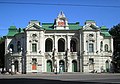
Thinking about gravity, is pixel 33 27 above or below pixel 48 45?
above

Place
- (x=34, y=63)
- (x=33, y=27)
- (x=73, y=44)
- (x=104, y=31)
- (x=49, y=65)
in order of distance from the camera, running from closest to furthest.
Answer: (x=34, y=63)
(x=33, y=27)
(x=49, y=65)
(x=73, y=44)
(x=104, y=31)

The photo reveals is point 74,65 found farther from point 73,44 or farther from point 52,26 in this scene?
point 52,26

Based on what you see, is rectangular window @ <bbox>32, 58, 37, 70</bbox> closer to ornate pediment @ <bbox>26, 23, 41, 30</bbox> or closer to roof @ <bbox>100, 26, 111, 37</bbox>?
ornate pediment @ <bbox>26, 23, 41, 30</bbox>

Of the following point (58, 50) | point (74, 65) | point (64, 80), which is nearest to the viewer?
point (64, 80)

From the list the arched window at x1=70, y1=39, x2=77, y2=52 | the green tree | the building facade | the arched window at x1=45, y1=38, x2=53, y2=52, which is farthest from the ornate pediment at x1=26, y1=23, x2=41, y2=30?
the green tree

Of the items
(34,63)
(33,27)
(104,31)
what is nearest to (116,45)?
(104,31)

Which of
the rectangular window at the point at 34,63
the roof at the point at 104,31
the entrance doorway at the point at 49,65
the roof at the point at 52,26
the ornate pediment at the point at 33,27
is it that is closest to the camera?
the rectangular window at the point at 34,63

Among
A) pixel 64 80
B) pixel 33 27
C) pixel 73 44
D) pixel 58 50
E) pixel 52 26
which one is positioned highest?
pixel 52 26

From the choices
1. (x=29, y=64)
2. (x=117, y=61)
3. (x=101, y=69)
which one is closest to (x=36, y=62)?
(x=29, y=64)

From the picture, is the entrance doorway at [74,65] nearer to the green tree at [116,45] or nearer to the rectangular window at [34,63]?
the rectangular window at [34,63]

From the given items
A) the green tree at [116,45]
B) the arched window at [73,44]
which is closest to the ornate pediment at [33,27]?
the arched window at [73,44]

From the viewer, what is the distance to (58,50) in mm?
86625

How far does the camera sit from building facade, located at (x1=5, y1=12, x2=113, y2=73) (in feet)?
269

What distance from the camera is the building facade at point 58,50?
8188cm
